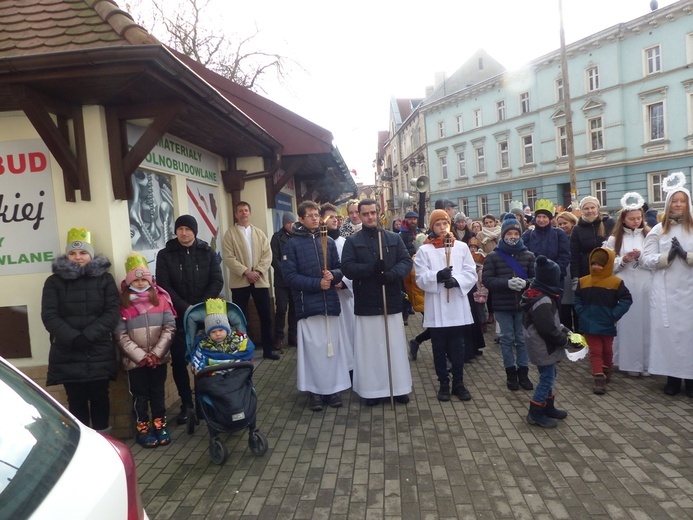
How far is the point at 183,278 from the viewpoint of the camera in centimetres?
520

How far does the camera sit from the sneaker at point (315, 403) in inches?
211

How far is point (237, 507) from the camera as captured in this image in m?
3.49

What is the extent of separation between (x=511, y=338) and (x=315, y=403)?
2.27 meters

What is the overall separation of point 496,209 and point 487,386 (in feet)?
111

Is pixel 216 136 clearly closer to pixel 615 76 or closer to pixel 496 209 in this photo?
pixel 615 76

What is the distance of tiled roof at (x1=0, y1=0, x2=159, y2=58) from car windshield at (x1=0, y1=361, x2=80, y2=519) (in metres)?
3.01

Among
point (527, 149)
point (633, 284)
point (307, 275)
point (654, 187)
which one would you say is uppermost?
point (527, 149)

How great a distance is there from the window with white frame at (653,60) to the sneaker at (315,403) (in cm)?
2860

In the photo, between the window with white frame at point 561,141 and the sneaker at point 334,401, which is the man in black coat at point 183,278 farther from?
the window with white frame at point 561,141

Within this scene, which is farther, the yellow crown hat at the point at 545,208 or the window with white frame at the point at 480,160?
the window with white frame at the point at 480,160

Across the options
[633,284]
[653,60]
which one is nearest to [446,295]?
[633,284]

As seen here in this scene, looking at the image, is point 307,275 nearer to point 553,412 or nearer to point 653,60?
point 553,412

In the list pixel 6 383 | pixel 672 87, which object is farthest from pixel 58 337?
pixel 672 87

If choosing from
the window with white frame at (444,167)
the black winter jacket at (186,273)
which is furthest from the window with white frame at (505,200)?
the black winter jacket at (186,273)
